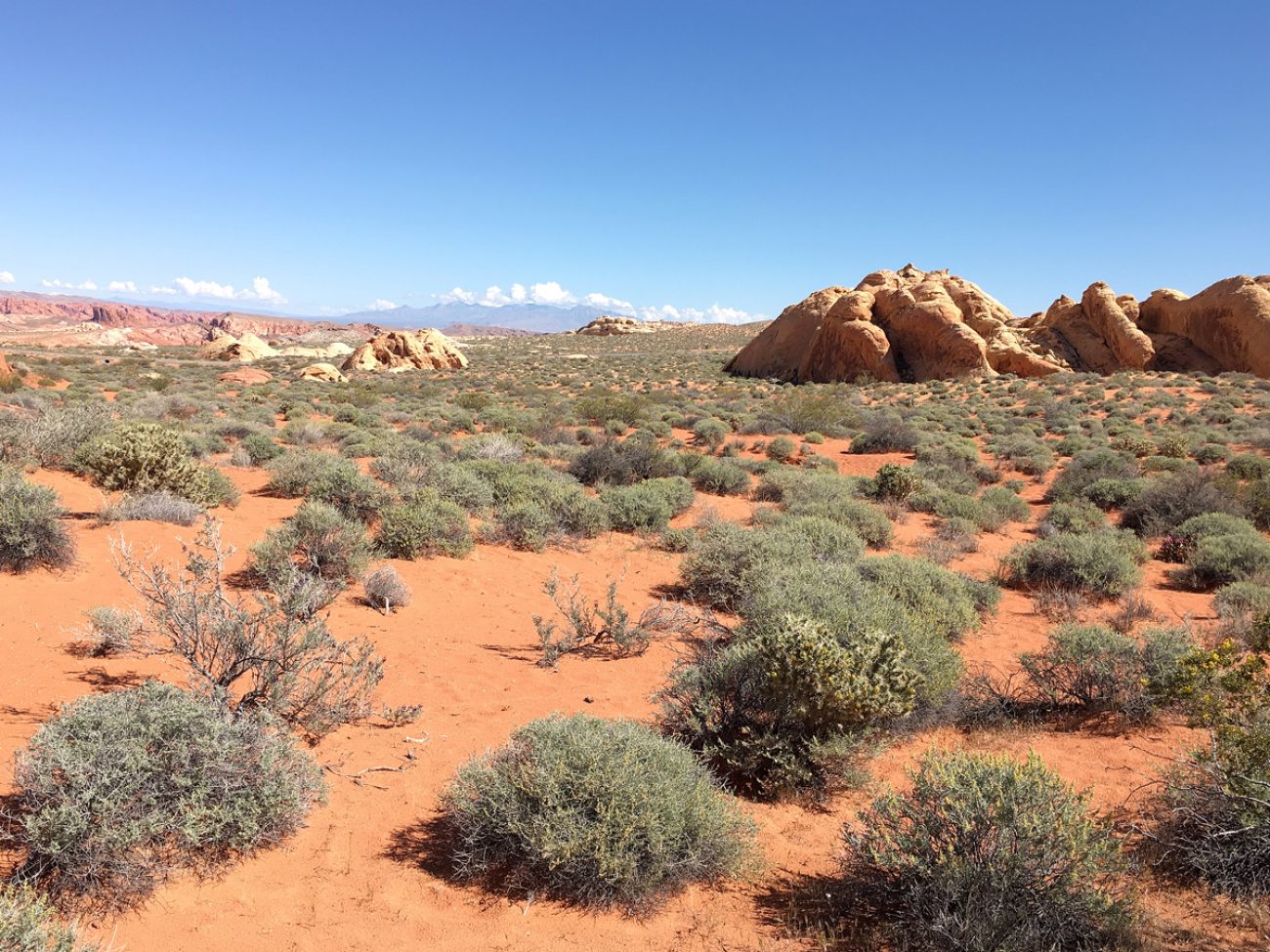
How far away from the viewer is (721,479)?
43.4 ft

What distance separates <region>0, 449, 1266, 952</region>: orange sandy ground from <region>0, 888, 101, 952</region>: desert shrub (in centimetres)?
31

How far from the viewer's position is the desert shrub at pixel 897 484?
1267 cm

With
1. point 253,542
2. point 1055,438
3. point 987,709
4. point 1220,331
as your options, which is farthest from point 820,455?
point 1220,331

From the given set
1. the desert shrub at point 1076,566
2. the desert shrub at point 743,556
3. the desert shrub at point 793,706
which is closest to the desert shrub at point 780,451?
the desert shrub at point 1076,566

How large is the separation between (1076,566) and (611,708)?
6.67 metres

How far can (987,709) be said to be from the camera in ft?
17.2

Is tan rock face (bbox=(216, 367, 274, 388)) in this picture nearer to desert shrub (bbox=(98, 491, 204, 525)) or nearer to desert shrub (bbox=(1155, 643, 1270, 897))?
desert shrub (bbox=(98, 491, 204, 525))

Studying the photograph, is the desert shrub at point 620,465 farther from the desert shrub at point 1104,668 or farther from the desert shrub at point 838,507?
the desert shrub at point 1104,668

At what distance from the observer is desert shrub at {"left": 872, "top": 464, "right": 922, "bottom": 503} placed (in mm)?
12672

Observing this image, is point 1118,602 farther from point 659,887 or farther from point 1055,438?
point 1055,438

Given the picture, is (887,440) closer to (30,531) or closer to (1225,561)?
(1225,561)

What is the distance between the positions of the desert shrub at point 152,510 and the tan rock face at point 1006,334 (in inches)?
1116

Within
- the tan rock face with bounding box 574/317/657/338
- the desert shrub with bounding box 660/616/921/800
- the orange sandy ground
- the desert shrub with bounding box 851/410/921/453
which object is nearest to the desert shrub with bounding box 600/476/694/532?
the orange sandy ground

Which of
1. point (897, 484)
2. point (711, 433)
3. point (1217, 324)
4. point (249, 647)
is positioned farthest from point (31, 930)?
point (1217, 324)
